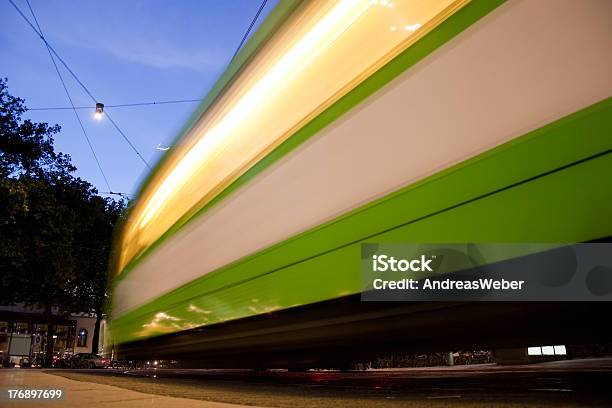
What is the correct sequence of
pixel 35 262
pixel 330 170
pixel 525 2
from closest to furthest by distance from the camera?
pixel 525 2, pixel 330 170, pixel 35 262

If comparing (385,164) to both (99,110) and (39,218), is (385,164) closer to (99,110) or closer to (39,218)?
(99,110)

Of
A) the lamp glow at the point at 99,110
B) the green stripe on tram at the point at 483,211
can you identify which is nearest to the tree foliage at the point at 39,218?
the lamp glow at the point at 99,110

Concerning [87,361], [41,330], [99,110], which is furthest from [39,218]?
[41,330]

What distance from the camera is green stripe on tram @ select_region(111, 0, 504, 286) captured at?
1982 mm

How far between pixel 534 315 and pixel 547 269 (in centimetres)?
25

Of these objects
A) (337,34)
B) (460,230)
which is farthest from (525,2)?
(337,34)

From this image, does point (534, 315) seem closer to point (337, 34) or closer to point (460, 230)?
point (460, 230)

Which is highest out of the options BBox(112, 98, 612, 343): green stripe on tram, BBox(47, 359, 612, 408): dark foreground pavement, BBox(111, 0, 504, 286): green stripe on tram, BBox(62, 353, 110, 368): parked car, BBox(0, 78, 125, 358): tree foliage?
BBox(0, 78, 125, 358): tree foliage

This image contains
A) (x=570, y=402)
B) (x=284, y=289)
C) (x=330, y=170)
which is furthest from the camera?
(x=284, y=289)

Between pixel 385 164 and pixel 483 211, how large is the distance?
0.57 metres

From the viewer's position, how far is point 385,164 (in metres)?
2.25

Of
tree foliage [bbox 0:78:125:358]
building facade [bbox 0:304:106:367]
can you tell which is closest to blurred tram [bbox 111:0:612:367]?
tree foliage [bbox 0:78:125:358]

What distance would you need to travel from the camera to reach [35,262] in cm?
1755

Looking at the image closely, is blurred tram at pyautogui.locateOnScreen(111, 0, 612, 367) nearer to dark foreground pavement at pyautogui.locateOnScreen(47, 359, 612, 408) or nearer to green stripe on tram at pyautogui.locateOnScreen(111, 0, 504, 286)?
green stripe on tram at pyautogui.locateOnScreen(111, 0, 504, 286)
